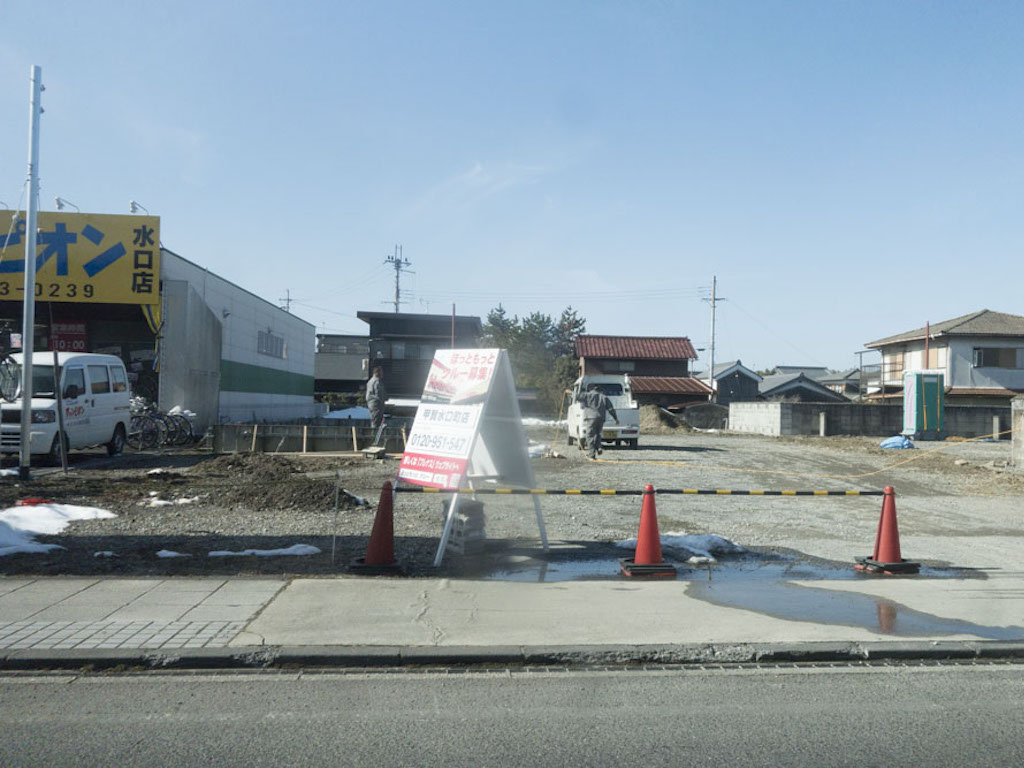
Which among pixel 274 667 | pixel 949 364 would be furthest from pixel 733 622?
pixel 949 364

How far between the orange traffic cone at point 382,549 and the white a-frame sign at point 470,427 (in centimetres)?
61

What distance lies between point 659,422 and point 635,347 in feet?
50.1

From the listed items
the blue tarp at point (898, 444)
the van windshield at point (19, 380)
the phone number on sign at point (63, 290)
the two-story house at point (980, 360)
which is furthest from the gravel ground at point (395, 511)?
the two-story house at point (980, 360)

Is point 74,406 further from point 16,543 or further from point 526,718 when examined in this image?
point 526,718

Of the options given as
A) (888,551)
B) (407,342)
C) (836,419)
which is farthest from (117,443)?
(836,419)

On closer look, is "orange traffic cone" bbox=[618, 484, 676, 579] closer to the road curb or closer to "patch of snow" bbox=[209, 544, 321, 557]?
the road curb

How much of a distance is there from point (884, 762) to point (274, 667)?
3571 millimetres

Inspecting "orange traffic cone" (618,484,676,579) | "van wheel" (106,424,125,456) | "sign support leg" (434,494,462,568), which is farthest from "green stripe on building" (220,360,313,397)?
"orange traffic cone" (618,484,676,579)

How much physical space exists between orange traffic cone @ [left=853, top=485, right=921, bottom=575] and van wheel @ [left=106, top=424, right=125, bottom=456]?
16659 mm

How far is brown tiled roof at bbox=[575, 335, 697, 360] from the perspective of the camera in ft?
181

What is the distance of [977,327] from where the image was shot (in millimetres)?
46188

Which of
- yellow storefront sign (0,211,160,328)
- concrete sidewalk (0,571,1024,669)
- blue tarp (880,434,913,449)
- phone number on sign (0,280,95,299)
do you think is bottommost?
concrete sidewalk (0,571,1024,669)

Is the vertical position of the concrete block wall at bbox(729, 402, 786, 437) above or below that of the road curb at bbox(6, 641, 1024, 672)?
above

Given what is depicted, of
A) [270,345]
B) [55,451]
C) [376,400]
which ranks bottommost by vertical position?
[55,451]
